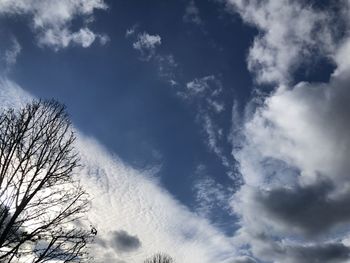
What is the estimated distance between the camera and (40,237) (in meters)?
8.59

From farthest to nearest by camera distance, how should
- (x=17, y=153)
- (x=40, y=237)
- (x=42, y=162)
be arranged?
(x=42, y=162) → (x=17, y=153) → (x=40, y=237)

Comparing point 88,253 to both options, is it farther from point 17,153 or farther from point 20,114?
point 20,114

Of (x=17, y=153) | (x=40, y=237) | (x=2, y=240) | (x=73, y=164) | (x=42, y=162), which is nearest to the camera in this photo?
(x=2, y=240)

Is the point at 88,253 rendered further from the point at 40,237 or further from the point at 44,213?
the point at 44,213

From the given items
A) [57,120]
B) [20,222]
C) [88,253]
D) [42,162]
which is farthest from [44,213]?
[57,120]

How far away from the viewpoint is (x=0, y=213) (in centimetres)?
830

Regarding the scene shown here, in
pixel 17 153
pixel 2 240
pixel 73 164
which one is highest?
pixel 73 164

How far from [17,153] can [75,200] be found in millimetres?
2089

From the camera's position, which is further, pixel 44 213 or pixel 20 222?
pixel 44 213

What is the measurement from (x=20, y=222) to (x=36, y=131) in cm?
266

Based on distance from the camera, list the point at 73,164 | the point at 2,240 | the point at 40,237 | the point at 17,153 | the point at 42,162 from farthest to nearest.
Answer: the point at 73,164, the point at 42,162, the point at 17,153, the point at 40,237, the point at 2,240

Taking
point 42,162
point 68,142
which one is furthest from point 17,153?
point 68,142

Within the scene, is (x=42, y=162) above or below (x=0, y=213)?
above

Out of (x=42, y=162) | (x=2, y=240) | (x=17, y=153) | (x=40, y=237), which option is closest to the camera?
(x=2, y=240)
